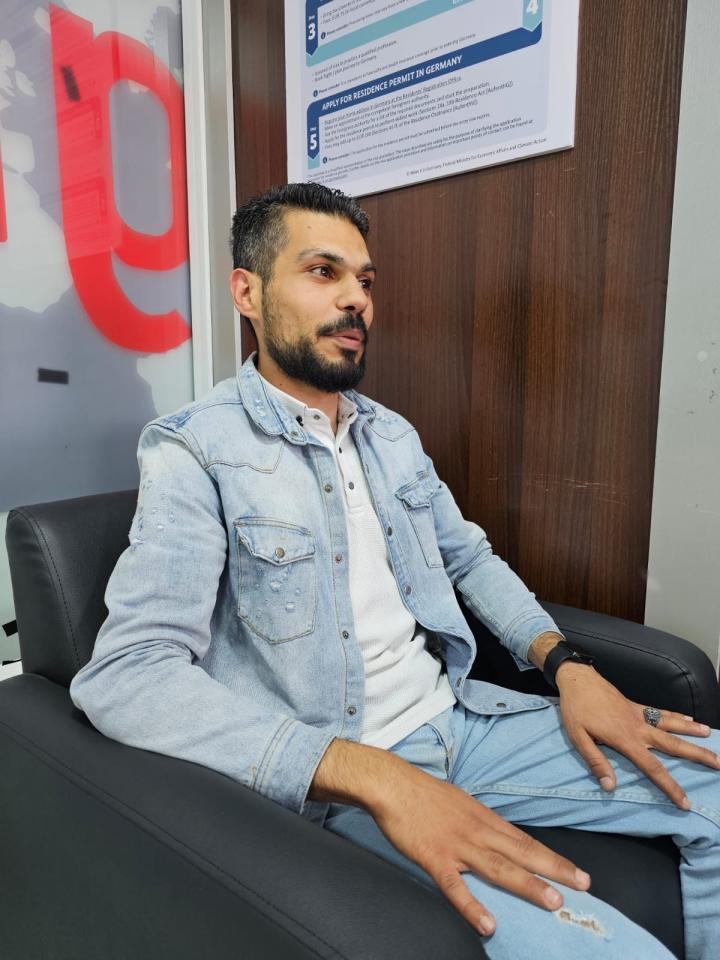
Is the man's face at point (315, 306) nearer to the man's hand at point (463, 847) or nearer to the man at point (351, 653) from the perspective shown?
the man at point (351, 653)

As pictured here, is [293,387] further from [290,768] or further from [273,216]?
[290,768]

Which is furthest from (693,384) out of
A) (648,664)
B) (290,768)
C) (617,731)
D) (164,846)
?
(164,846)

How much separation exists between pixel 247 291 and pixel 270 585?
0.59 metres

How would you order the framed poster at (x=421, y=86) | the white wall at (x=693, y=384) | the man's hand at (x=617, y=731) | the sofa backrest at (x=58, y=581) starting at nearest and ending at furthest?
1. the man's hand at (x=617, y=731)
2. the sofa backrest at (x=58, y=581)
3. the white wall at (x=693, y=384)
4. the framed poster at (x=421, y=86)

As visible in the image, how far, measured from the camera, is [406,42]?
1.37 meters

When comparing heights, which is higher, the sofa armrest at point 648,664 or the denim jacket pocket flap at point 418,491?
the denim jacket pocket flap at point 418,491

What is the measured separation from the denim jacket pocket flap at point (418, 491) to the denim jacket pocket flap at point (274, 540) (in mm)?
270

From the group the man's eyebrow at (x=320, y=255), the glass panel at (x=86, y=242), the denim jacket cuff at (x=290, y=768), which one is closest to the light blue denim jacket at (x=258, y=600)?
the denim jacket cuff at (x=290, y=768)

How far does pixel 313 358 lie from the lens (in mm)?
1061

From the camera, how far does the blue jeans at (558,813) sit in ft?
1.97

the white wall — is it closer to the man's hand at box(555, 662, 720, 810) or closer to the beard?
the man's hand at box(555, 662, 720, 810)

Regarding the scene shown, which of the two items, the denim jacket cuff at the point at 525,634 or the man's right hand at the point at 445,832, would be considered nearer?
the man's right hand at the point at 445,832

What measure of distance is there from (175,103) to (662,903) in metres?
2.06

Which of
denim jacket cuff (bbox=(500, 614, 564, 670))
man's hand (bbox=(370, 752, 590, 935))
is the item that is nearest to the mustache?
denim jacket cuff (bbox=(500, 614, 564, 670))
